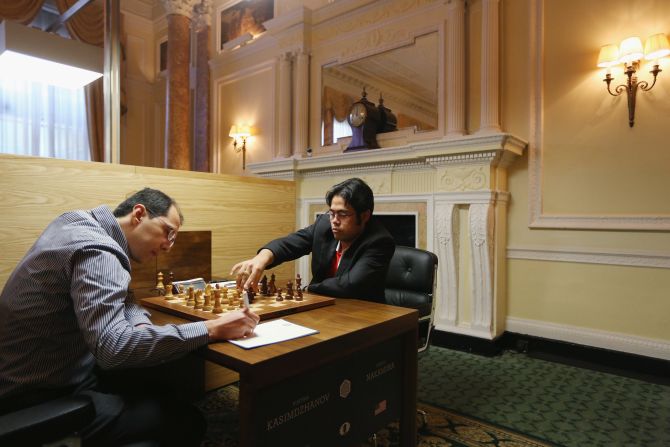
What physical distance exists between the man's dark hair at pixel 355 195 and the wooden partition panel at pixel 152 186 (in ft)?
4.28

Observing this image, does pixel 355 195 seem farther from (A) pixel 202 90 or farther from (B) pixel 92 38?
(B) pixel 92 38

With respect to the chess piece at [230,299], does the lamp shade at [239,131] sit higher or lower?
higher

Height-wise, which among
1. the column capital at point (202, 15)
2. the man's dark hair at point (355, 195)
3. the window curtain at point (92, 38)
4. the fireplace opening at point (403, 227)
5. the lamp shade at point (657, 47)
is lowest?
the fireplace opening at point (403, 227)

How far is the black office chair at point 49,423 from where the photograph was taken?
0.87 metres

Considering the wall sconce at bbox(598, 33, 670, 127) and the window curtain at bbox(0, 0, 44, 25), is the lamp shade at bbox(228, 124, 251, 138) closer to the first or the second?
the window curtain at bbox(0, 0, 44, 25)

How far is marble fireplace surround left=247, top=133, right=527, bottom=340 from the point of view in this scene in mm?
3510

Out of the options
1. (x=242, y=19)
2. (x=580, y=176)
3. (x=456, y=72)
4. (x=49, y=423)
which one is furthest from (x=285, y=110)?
(x=49, y=423)

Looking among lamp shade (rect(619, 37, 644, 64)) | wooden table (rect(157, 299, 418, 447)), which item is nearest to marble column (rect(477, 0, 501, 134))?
lamp shade (rect(619, 37, 644, 64))

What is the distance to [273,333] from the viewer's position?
136 cm

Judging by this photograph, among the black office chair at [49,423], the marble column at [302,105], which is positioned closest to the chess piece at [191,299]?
the black office chair at [49,423]

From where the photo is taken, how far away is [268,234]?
153 inches

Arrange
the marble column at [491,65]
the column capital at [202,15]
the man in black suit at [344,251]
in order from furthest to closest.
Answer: the column capital at [202,15] < the marble column at [491,65] < the man in black suit at [344,251]

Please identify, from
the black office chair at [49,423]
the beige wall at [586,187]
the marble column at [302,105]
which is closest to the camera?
the black office chair at [49,423]

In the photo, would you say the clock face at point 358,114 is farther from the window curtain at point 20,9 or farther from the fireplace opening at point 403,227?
the window curtain at point 20,9
